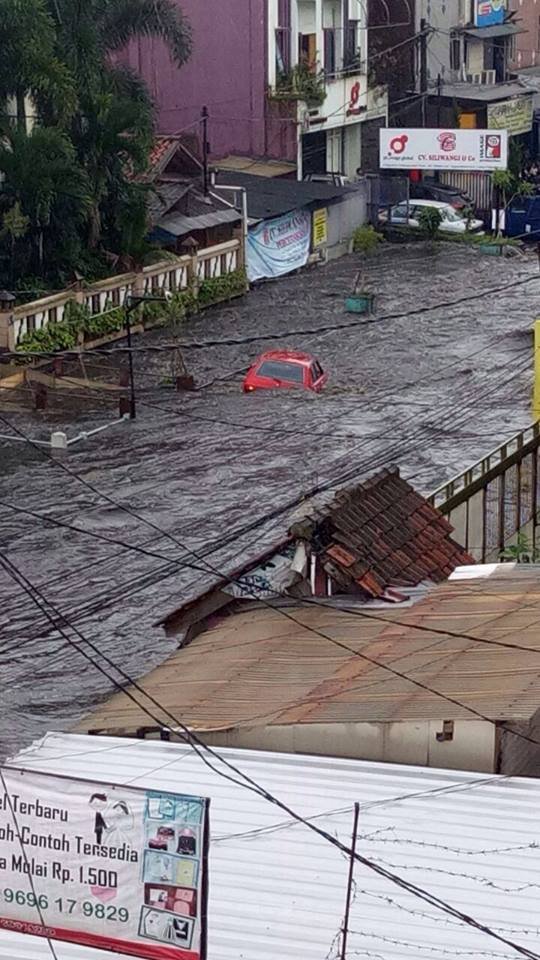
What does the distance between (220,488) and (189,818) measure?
56.7 feet

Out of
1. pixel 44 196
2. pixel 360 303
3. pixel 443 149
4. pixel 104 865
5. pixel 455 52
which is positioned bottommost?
pixel 360 303

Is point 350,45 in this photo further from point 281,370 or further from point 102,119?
point 281,370

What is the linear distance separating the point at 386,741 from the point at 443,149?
43.0m

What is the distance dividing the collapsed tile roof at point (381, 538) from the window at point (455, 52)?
167 ft

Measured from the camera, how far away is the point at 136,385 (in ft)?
111

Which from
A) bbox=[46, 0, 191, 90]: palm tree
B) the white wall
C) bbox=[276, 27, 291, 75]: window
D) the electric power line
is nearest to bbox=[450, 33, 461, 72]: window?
the white wall

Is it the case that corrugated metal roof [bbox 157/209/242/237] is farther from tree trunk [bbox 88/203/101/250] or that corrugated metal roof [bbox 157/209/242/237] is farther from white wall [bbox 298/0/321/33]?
white wall [bbox 298/0/321/33]

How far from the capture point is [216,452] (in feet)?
94.2

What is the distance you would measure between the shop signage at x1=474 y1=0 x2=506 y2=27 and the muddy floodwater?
2449 centimetres

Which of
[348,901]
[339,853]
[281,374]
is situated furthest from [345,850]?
[281,374]

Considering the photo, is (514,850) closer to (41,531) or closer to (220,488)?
(41,531)

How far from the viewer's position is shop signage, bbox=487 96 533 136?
203 feet

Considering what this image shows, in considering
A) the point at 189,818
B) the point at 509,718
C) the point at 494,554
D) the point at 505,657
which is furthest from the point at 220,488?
the point at 189,818

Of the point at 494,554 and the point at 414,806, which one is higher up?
the point at 414,806
